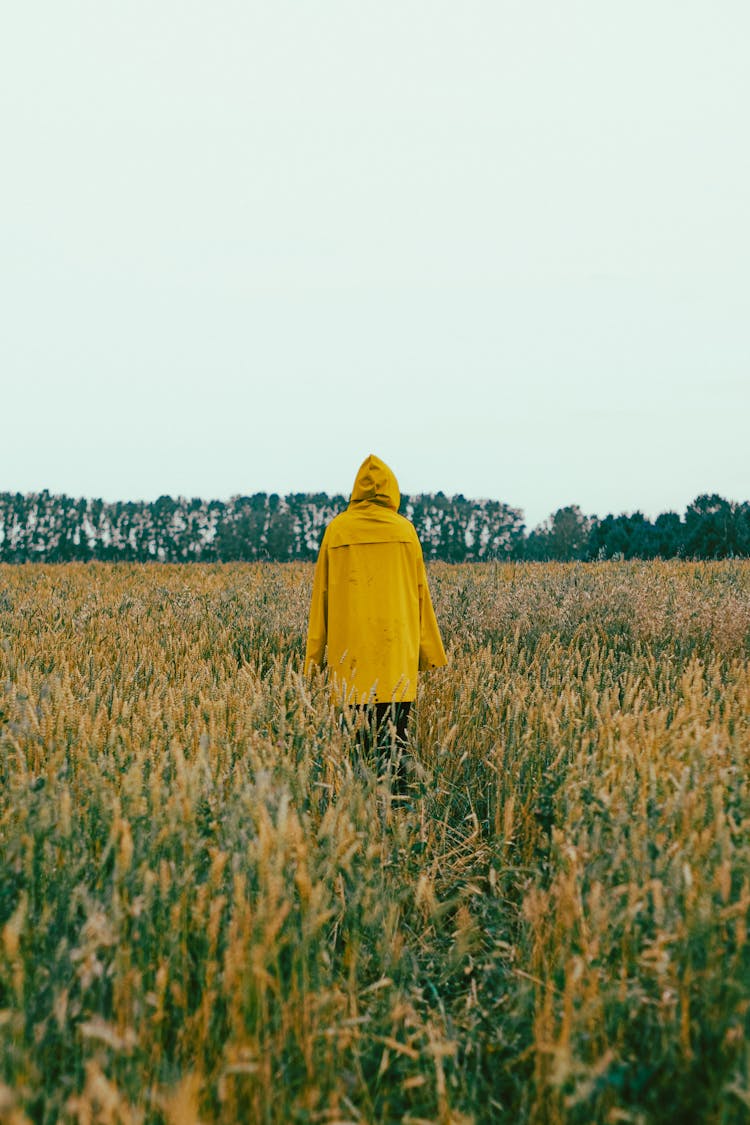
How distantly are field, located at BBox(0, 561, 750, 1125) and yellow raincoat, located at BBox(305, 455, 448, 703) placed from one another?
0.55 m

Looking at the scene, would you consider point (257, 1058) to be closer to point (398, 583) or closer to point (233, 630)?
point (398, 583)

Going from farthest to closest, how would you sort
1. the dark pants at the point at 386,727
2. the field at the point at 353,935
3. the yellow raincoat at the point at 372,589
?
the yellow raincoat at the point at 372,589 < the dark pants at the point at 386,727 < the field at the point at 353,935

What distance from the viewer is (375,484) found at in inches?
167

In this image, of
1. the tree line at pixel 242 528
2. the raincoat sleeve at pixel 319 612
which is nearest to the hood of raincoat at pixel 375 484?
the raincoat sleeve at pixel 319 612

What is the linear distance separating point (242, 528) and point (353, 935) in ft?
130

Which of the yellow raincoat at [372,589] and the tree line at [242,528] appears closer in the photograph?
→ the yellow raincoat at [372,589]

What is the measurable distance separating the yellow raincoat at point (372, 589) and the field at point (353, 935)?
551 millimetres

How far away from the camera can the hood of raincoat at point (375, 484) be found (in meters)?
4.24

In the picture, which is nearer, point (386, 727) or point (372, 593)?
point (372, 593)

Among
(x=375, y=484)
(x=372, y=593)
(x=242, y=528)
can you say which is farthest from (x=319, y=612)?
(x=242, y=528)

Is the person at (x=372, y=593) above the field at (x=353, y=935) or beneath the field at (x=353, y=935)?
above

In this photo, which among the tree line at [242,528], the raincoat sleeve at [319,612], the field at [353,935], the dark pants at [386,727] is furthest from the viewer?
the tree line at [242,528]

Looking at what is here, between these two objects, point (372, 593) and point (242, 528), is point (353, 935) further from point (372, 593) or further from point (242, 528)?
point (242, 528)

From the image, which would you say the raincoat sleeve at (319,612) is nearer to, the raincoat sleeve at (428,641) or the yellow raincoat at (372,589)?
the yellow raincoat at (372,589)
